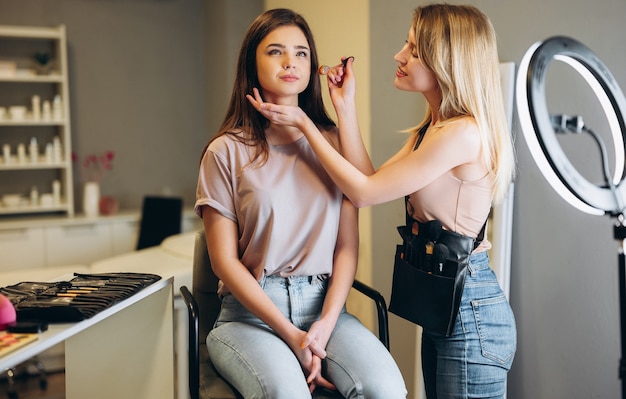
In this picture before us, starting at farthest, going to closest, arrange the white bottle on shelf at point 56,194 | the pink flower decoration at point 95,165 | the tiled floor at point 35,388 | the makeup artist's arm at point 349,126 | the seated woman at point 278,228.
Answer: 1. the pink flower decoration at point 95,165
2. the white bottle on shelf at point 56,194
3. the tiled floor at point 35,388
4. the makeup artist's arm at point 349,126
5. the seated woman at point 278,228

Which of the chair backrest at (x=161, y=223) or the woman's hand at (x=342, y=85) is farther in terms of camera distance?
the chair backrest at (x=161, y=223)

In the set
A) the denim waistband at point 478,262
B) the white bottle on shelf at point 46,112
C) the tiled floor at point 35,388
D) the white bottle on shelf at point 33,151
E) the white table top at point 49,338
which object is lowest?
the tiled floor at point 35,388

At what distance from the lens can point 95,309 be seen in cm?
149

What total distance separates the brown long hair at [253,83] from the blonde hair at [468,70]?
383 mm

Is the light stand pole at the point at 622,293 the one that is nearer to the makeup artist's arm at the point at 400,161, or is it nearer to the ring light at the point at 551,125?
the ring light at the point at 551,125

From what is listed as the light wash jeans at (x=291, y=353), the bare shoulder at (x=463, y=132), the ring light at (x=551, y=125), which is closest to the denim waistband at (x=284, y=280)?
the light wash jeans at (x=291, y=353)

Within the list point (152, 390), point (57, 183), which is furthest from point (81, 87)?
point (152, 390)

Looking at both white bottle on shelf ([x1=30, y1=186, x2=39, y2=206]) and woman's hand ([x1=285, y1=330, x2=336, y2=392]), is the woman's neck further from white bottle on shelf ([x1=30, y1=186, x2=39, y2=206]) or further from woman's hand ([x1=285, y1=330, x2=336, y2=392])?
white bottle on shelf ([x1=30, y1=186, x2=39, y2=206])

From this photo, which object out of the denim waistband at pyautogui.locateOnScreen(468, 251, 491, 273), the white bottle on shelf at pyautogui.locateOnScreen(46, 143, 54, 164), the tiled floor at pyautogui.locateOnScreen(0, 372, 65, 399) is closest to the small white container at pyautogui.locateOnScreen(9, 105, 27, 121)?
the white bottle on shelf at pyautogui.locateOnScreen(46, 143, 54, 164)

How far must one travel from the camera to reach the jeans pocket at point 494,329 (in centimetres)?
161

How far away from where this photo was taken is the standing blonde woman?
5.25ft

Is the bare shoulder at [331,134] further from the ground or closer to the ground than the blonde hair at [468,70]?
closer to the ground

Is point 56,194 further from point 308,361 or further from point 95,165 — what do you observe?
point 308,361

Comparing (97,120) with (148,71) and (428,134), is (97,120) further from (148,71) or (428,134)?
(428,134)
